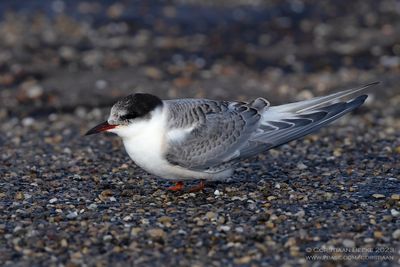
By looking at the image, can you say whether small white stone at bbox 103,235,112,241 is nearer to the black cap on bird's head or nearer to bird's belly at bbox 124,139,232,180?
bird's belly at bbox 124,139,232,180

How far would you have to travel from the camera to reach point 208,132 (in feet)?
19.5

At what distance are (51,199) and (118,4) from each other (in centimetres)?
919

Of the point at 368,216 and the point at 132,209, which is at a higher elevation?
the point at 132,209

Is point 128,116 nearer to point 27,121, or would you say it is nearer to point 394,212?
point 394,212

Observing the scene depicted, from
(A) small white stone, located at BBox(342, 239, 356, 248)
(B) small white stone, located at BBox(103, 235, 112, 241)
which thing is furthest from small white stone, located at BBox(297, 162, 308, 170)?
(B) small white stone, located at BBox(103, 235, 112, 241)

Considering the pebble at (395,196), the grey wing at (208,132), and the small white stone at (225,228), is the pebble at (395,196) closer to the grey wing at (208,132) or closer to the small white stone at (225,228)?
the grey wing at (208,132)

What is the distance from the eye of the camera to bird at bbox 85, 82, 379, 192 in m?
5.69

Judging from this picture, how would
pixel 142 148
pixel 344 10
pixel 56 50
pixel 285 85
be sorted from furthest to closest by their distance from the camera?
1. pixel 344 10
2. pixel 56 50
3. pixel 285 85
4. pixel 142 148

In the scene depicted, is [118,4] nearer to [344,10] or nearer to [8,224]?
[344,10]

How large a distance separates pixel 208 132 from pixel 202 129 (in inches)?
2.5

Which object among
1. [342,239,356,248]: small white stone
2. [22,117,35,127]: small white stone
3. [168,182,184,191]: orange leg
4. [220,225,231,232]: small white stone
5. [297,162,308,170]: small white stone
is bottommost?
[342,239,356,248]: small white stone

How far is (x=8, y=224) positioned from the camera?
17.5 feet

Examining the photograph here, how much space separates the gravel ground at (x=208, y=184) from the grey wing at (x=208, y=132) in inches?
13.3

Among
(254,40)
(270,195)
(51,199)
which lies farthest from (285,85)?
(51,199)
